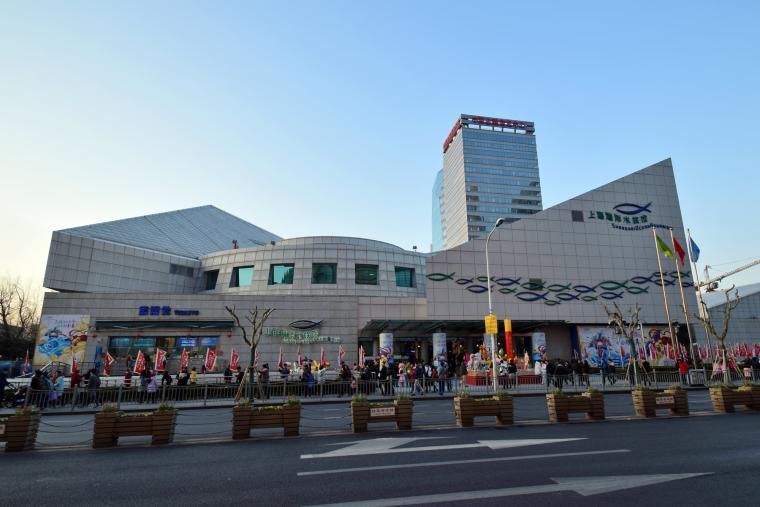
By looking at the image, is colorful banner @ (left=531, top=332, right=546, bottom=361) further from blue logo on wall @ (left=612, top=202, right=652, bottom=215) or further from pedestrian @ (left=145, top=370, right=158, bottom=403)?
pedestrian @ (left=145, top=370, right=158, bottom=403)

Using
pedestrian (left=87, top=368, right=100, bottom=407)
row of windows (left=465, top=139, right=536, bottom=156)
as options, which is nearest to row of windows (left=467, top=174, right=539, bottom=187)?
row of windows (left=465, top=139, right=536, bottom=156)

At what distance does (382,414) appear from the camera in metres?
14.1

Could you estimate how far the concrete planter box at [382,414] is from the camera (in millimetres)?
13922

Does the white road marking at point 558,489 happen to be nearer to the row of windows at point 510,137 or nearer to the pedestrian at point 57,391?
the pedestrian at point 57,391

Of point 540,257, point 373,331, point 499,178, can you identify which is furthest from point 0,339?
point 499,178

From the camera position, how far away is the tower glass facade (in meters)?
160

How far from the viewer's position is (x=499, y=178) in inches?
6442

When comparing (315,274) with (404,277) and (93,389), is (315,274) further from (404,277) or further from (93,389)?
(93,389)

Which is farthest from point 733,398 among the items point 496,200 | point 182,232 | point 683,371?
point 496,200

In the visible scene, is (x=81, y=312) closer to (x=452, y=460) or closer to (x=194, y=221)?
(x=194, y=221)

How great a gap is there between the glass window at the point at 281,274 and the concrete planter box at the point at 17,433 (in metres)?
37.8

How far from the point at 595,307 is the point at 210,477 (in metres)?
46.1

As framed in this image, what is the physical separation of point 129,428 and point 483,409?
11072 millimetres

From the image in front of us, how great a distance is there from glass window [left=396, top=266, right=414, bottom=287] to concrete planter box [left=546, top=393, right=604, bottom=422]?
38.2m
